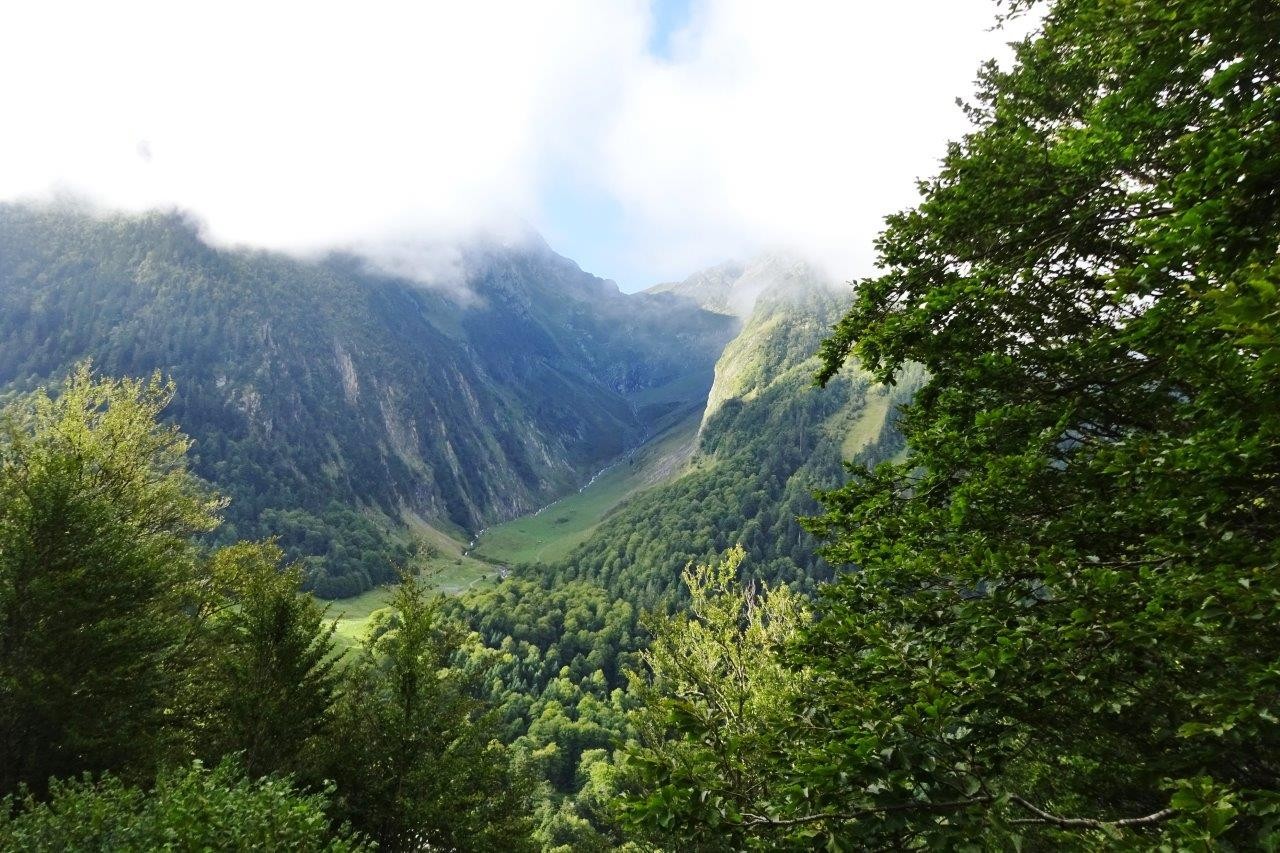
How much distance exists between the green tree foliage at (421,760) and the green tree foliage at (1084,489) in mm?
15276

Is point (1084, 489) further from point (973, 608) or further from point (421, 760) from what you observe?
point (421, 760)

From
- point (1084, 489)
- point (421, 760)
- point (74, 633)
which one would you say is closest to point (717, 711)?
point (421, 760)

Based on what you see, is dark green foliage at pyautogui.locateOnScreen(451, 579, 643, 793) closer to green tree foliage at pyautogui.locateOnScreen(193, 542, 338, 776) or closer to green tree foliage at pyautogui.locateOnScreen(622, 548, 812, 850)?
green tree foliage at pyautogui.locateOnScreen(193, 542, 338, 776)

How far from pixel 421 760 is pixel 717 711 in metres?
9.94

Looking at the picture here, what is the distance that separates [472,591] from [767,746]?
174449 mm

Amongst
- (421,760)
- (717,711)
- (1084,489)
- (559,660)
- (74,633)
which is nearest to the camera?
(1084,489)

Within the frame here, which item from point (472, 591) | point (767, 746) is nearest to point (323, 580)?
point (472, 591)

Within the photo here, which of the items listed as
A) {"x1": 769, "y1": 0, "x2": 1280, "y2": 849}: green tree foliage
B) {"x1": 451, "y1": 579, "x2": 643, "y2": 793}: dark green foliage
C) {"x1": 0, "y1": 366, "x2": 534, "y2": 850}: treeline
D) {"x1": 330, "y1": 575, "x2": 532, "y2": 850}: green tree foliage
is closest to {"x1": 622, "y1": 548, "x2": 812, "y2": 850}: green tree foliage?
{"x1": 769, "y1": 0, "x2": 1280, "y2": 849}: green tree foliage

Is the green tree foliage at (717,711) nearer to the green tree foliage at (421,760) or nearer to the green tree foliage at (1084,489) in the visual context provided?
the green tree foliage at (1084,489)

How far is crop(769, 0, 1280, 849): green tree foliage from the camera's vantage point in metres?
5.33

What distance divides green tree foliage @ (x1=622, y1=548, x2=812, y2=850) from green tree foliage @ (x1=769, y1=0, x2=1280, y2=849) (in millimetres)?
728

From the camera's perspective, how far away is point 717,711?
18.8m

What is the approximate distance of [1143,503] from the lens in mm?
7055

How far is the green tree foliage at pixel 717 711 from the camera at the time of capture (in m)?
5.79
